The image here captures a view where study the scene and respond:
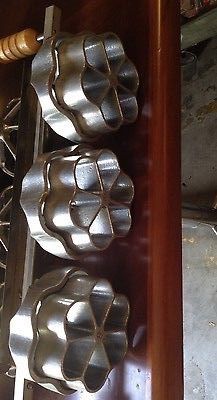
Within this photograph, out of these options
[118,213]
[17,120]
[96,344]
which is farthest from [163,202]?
[17,120]

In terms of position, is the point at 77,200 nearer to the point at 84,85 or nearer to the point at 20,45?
the point at 84,85

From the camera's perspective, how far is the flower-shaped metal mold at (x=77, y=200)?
0.59 metres

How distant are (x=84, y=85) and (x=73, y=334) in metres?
0.31

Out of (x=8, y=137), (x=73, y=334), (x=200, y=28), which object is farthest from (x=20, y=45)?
(x=200, y=28)

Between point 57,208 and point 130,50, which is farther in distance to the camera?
point 130,50

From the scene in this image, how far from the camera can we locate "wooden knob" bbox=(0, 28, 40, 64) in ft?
2.36

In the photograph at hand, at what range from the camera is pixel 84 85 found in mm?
635

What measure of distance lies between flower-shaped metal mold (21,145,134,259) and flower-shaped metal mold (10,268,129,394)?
0.15ft

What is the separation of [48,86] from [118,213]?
0.60 ft

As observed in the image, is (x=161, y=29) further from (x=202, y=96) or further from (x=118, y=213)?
(x=202, y=96)

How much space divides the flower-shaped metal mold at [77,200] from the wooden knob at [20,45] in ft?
0.63

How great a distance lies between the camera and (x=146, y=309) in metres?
0.59

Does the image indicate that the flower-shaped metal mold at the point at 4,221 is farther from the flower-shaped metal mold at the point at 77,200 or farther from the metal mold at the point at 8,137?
the flower-shaped metal mold at the point at 77,200

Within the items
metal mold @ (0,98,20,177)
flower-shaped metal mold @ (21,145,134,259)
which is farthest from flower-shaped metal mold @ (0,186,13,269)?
flower-shaped metal mold @ (21,145,134,259)
